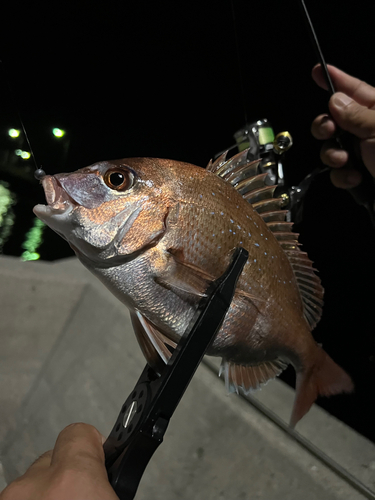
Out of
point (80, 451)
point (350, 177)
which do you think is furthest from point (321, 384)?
point (350, 177)

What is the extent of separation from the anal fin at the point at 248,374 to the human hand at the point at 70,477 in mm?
329

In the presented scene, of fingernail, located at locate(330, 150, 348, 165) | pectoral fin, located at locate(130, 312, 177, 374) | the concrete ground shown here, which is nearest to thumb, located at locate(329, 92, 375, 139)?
fingernail, located at locate(330, 150, 348, 165)

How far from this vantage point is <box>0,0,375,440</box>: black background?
98 centimetres

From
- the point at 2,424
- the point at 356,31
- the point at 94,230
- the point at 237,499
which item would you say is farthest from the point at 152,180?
the point at 356,31

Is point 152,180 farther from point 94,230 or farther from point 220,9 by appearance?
point 220,9

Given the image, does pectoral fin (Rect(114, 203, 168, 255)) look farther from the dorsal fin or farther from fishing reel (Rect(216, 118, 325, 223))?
fishing reel (Rect(216, 118, 325, 223))

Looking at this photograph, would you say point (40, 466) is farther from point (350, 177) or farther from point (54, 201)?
point (350, 177)

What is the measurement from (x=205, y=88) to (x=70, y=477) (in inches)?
108

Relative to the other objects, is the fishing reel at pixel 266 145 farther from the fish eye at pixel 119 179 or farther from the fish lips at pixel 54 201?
the fish lips at pixel 54 201

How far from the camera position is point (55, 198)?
0.51 metres

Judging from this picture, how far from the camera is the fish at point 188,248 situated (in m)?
0.54

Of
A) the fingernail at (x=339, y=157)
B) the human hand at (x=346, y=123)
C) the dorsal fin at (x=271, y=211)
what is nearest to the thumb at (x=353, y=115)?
the human hand at (x=346, y=123)

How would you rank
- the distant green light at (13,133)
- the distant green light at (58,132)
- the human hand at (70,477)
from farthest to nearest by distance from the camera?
the distant green light at (58,132), the distant green light at (13,133), the human hand at (70,477)

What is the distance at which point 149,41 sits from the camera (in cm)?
197
